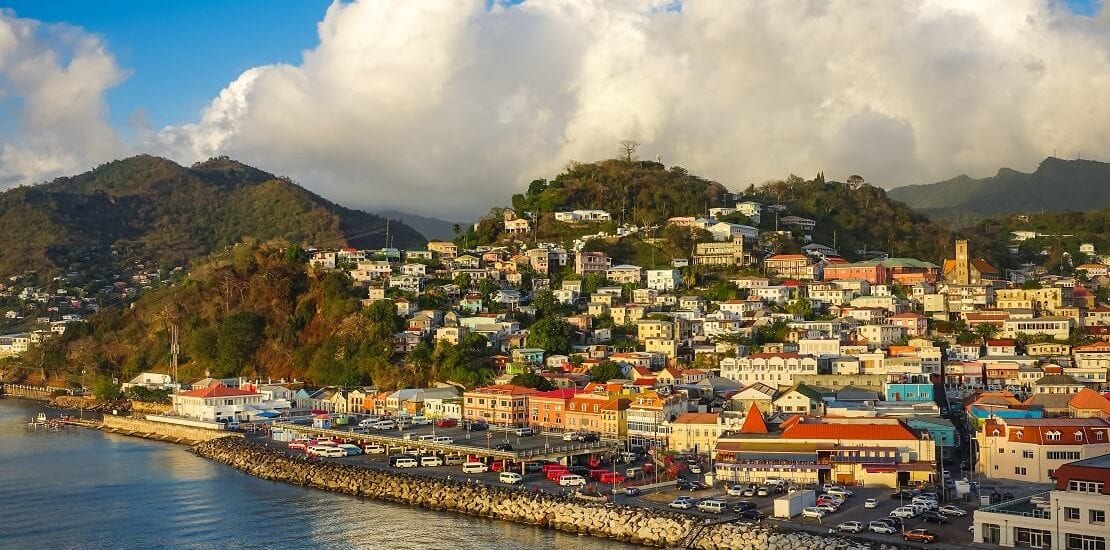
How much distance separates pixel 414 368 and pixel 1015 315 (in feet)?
79.4

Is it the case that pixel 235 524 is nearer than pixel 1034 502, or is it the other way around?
pixel 1034 502

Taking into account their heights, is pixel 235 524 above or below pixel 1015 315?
below

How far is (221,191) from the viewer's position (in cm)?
12500

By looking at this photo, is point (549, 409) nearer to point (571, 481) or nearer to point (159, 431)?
point (571, 481)

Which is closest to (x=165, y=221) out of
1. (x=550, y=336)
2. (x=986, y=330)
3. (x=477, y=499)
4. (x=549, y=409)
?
(x=550, y=336)

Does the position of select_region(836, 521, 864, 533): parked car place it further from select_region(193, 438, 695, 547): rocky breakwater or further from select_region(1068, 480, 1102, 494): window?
select_region(1068, 480, 1102, 494): window

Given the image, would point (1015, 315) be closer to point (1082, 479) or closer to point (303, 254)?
point (1082, 479)

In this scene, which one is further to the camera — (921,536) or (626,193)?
(626,193)

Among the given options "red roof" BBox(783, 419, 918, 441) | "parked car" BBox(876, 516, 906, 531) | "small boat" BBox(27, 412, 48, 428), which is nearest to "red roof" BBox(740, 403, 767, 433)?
"red roof" BBox(783, 419, 918, 441)

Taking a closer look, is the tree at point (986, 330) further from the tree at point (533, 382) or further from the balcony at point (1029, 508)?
the balcony at point (1029, 508)

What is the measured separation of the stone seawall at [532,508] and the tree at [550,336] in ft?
43.8

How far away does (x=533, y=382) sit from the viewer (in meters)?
38.3

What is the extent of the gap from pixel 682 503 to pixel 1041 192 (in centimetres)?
9465

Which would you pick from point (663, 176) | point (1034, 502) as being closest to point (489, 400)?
point (1034, 502)
